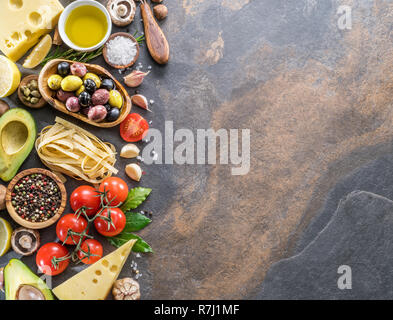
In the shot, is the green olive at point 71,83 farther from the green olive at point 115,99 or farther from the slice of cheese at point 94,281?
the slice of cheese at point 94,281

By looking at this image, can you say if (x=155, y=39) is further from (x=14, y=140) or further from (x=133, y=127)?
(x=14, y=140)

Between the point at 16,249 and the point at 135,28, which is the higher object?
the point at 135,28

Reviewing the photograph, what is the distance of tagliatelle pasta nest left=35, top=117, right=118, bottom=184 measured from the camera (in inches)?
86.0

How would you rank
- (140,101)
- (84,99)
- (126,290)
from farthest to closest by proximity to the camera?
1. (140,101)
2. (126,290)
3. (84,99)

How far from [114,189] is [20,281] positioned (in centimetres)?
71

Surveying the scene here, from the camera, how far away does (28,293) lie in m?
2.13

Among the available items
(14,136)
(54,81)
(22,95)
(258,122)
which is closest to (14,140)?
(14,136)

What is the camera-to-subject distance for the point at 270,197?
2346 millimetres
